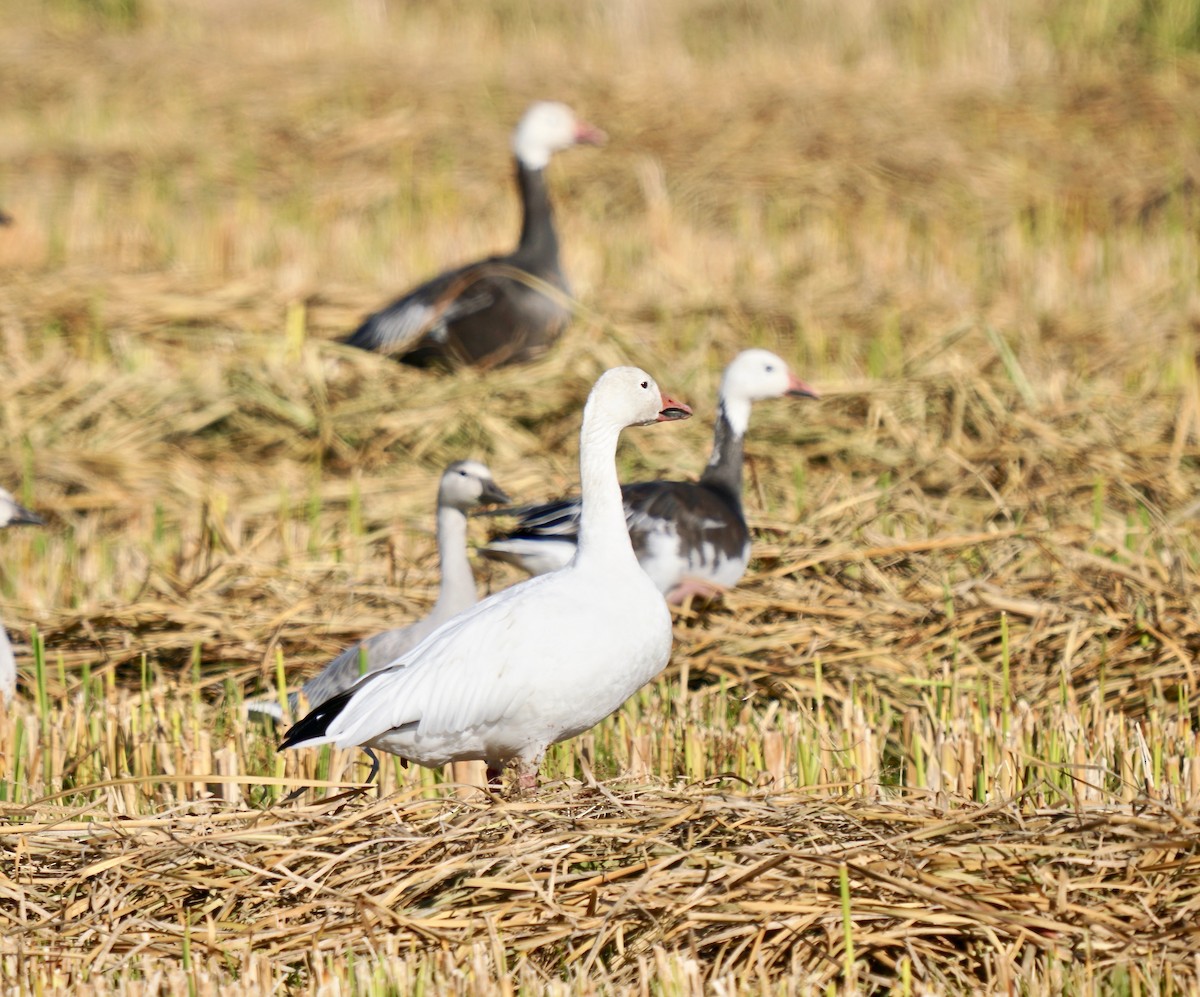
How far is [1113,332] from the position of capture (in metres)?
7.60

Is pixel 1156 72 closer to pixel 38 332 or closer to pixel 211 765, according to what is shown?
pixel 38 332

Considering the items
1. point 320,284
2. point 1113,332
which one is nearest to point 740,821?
point 1113,332

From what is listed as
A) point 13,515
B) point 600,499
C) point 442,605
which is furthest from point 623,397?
point 13,515

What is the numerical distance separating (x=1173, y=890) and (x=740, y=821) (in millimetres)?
688

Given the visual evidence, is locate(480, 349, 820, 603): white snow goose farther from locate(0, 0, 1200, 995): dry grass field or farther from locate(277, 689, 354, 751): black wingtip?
locate(277, 689, 354, 751): black wingtip

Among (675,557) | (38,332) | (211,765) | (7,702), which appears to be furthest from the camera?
(38,332)

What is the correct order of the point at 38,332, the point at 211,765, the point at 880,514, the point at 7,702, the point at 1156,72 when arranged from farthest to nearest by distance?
the point at 1156,72 < the point at 38,332 < the point at 880,514 < the point at 7,702 < the point at 211,765

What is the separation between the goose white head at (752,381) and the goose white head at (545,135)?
3.23 metres

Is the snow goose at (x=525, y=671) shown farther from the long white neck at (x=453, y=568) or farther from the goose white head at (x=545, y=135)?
the goose white head at (x=545, y=135)

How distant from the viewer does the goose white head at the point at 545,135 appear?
27.8 ft

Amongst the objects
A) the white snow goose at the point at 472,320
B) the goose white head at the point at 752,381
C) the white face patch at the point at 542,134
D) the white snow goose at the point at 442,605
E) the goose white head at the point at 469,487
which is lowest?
the white snow goose at the point at 442,605

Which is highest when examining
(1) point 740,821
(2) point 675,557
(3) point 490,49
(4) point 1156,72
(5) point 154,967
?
(3) point 490,49

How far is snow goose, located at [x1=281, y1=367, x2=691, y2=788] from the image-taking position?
125 inches

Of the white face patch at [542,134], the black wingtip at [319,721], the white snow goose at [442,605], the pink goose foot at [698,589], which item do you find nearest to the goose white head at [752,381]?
the pink goose foot at [698,589]
